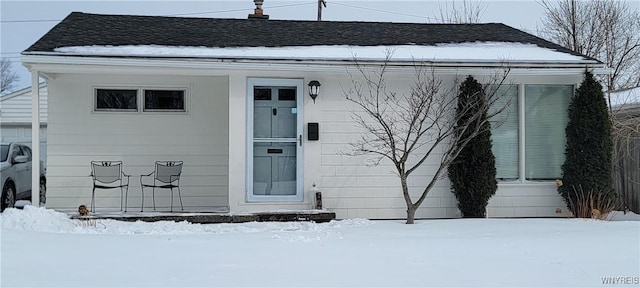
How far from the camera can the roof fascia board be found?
8.07 metres

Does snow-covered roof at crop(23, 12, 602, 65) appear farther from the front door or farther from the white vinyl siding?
the white vinyl siding

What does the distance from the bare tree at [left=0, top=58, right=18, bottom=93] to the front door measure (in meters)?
34.3

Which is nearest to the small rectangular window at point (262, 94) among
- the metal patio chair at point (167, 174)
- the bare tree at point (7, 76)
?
the metal patio chair at point (167, 174)

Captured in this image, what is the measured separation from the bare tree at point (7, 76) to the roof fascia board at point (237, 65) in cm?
3334

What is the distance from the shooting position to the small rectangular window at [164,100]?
31.9 feet

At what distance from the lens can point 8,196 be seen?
9930 mm

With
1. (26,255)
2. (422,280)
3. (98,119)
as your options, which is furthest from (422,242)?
(98,119)

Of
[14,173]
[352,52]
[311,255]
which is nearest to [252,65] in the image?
[352,52]

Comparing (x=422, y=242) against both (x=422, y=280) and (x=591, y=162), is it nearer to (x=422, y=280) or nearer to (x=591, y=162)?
(x=422, y=280)

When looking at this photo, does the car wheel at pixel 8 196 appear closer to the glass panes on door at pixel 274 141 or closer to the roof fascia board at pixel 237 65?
the roof fascia board at pixel 237 65

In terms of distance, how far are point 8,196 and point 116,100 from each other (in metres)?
2.53

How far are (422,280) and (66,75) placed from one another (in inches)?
287

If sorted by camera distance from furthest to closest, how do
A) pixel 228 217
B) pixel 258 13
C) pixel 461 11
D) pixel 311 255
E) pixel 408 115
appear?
pixel 461 11 → pixel 258 13 → pixel 408 115 → pixel 228 217 → pixel 311 255

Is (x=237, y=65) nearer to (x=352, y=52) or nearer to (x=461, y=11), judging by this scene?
(x=352, y=52)
